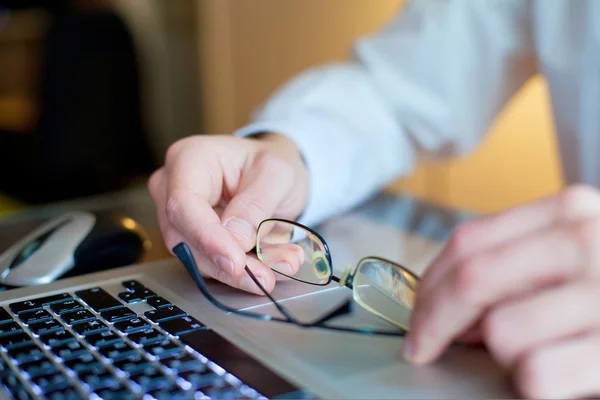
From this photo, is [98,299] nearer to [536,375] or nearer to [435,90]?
[536,375]

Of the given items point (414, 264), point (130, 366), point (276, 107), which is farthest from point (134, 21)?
point (130, 366)

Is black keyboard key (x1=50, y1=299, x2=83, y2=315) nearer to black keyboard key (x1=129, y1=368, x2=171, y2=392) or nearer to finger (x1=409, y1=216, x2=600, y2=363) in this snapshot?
black keyboard key (x1=129, y1=368, x2=171, y2=392)

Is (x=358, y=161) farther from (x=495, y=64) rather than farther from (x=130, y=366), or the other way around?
(x=130, y=366)

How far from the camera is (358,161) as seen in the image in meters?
0.81

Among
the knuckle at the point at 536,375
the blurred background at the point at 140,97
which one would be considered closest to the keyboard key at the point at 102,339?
the knuckle at the point at 536,375

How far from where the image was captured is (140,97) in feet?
7.32

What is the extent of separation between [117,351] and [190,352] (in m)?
0.04

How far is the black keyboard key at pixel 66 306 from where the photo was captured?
46 cm

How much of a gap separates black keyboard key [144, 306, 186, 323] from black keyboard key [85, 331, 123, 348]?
0.03 metres

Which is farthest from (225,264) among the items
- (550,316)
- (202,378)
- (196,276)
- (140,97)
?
(140,97)

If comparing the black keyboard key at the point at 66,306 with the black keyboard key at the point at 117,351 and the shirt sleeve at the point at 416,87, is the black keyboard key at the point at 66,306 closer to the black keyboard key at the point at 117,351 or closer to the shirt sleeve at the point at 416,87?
the black keyboard key at the point at 117,351

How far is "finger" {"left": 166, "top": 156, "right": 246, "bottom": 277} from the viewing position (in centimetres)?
47

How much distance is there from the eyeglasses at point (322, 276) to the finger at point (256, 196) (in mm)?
16

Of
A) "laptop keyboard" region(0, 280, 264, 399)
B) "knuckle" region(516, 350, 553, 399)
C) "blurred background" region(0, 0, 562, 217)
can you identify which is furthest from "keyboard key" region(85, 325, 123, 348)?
"blurred background" region(0, 0, 562, 217)
